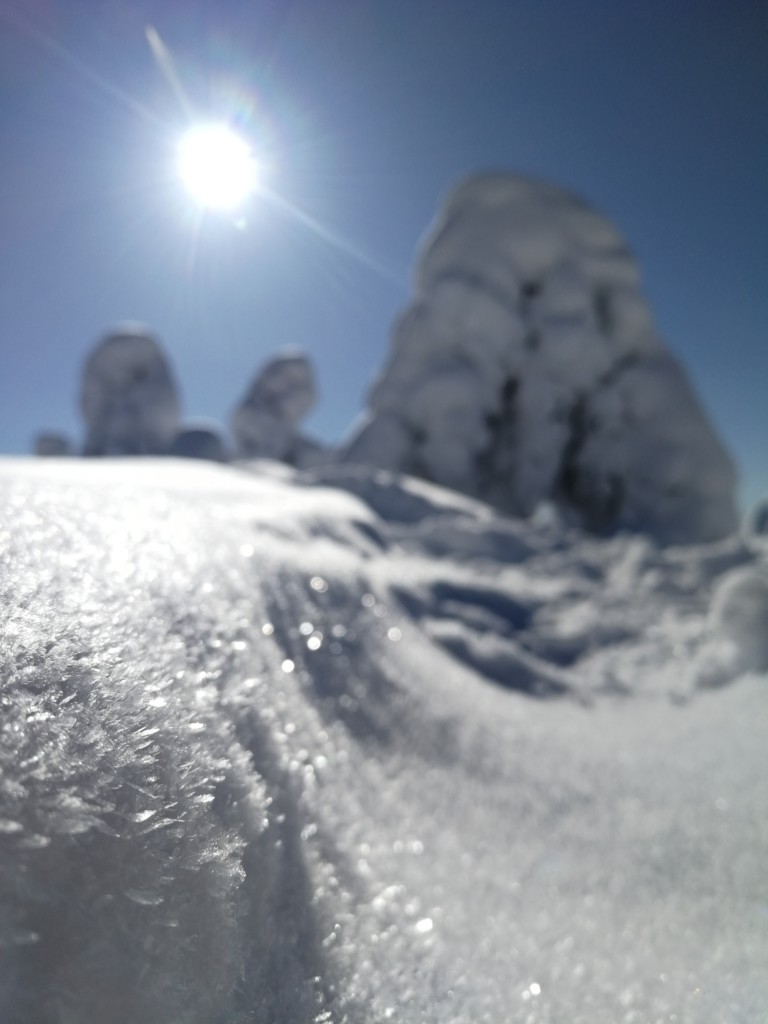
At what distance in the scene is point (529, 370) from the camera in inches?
228

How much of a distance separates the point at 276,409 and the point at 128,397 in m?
2.93

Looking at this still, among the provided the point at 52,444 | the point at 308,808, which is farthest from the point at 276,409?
the point at 308,808

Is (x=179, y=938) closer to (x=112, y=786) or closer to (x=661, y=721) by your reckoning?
(x=112, y=786)

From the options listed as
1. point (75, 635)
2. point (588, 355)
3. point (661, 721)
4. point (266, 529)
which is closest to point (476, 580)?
point (661, 721)

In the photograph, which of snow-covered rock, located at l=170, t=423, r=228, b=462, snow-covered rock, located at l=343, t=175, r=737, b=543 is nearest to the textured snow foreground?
snow-covered rock, located at l=343, t=175, r=737, b=543

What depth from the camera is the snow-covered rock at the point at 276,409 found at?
40.8ft

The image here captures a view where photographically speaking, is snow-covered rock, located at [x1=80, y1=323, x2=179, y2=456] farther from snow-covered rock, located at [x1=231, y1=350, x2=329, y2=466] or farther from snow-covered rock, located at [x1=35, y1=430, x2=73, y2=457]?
snow-covered rock, located at [x1=35, y1=430, x2=73, y2=457]

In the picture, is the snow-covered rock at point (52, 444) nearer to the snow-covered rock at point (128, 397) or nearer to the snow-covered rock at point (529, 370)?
the snow-covered rock at point (128, 397)

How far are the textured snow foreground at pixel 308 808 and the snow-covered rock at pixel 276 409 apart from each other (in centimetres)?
1107

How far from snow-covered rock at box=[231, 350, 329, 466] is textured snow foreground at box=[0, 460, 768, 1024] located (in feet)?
36.3

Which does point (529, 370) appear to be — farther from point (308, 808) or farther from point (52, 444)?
point (52, 444)

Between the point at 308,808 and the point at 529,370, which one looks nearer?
the point at 308,808

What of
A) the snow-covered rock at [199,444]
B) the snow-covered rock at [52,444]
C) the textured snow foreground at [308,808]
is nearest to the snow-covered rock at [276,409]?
the snow-covered rock at [199,444]

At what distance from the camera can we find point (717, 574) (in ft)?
8.60
